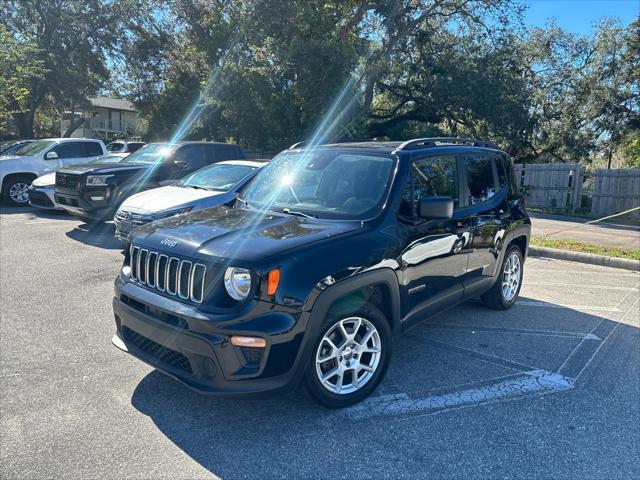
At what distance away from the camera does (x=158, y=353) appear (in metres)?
3.34

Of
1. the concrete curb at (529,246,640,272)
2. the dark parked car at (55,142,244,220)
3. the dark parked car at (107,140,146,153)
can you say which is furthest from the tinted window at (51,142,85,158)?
the concrete curb at (529,246,640,272)

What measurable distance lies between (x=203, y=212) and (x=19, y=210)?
1059cm

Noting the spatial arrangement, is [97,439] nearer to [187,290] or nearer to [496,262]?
[187,290]

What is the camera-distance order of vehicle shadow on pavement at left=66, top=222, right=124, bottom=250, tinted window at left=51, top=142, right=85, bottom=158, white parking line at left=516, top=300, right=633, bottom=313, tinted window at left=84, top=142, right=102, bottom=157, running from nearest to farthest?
white parking line at left=516, top=300, right=633, bottom=313 → vehicle shadow on pavement at left=66, top=222, right=124, bottom=250 → tinted window at left=51, top=142, right=85, bottom=158 → tinted window at left=84, top=142, right=102, bottom=157

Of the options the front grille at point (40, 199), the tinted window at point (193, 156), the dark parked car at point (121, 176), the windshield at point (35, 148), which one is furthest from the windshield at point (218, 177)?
the windshield at point (35, 148)

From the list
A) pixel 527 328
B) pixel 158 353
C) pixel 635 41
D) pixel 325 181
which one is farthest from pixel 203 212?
pixel 635 41

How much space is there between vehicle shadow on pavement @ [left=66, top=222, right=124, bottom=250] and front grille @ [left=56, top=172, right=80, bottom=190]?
0.88m

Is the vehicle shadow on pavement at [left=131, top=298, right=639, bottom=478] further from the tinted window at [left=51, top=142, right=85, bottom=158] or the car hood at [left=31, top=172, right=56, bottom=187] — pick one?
the tinted window at [left=51, top=142, right=85, bottom=158]

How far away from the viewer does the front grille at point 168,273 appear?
10.5 feet

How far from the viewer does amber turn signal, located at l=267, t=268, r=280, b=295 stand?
304 centimetres

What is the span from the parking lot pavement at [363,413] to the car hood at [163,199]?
2.38m

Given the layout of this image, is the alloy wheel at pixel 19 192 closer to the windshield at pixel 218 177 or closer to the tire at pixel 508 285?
the windshield at pixel 218 177

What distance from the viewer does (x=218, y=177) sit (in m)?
8.72

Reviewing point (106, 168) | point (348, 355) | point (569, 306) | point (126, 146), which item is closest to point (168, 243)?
point (348, 355)
